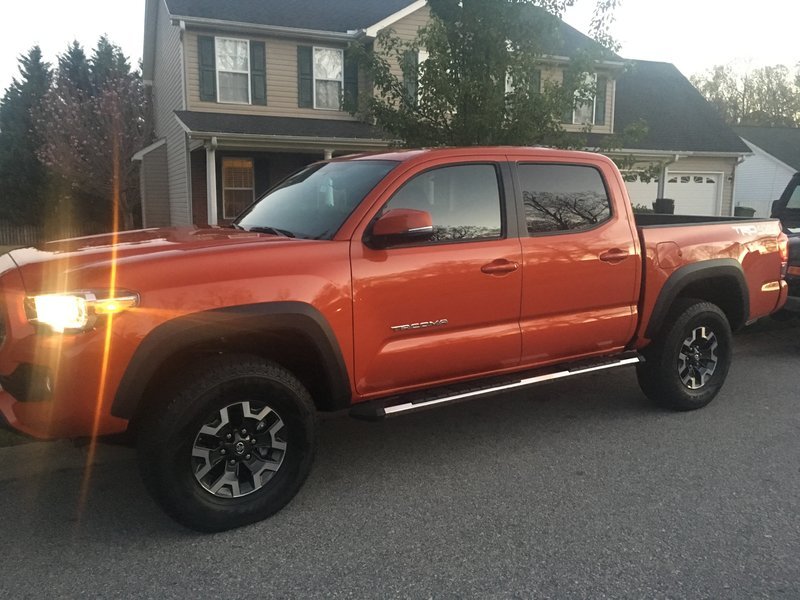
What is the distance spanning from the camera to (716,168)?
23719mm

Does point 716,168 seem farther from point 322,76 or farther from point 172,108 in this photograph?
point 172,108

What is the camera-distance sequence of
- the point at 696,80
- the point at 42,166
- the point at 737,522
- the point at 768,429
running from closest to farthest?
the point at 737,522
the point at 768,429
the point at 42,166
the point at 696,80

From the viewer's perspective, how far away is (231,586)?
2.95 meters

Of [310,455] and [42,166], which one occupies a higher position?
[42,166]

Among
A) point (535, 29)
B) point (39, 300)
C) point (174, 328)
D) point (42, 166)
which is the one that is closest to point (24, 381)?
point (39, 300)

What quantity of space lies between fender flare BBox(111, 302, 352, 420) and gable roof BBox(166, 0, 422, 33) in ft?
48.5

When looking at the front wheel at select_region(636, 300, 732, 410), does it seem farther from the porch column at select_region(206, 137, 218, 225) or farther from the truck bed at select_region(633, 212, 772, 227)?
the porch column at select_region(206, 137, 218, 225)

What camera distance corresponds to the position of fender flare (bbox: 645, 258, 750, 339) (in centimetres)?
493

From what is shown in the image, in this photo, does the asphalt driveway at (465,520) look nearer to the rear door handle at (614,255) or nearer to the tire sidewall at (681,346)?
the tire sidewall at (681,346)

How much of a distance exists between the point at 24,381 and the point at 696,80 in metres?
65.0

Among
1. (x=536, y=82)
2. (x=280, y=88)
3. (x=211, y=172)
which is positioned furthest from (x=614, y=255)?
(x=280, y=88)

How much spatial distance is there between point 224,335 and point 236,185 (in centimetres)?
1478

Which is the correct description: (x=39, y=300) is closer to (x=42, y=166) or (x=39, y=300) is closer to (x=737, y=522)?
(x=737, y=522)

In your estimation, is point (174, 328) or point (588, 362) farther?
point (588, 362)
